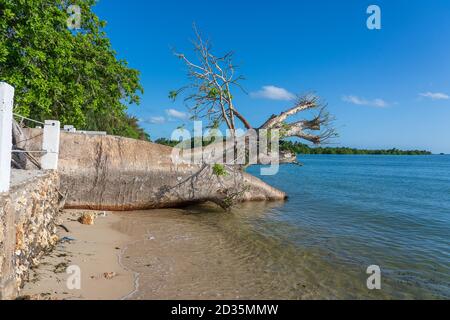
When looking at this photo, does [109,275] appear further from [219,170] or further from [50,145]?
[219,170]

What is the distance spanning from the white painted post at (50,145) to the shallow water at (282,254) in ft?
7.33

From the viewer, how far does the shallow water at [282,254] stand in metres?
4.93

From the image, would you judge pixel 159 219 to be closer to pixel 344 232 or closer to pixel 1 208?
pixel 344 232

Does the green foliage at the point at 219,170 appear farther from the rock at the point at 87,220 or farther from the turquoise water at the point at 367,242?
the rock at the point at 87,220

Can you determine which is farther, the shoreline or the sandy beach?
the sandy beach

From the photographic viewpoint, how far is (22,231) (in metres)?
4.04

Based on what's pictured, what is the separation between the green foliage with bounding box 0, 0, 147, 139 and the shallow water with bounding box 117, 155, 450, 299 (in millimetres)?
6392

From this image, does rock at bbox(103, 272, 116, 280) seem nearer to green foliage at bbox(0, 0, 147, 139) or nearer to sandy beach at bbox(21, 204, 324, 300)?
sandy beach at bbox(21, 204, 324, 300)

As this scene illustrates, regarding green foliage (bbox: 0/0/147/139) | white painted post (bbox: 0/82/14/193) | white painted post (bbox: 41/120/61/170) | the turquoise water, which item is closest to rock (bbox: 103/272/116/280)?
white painted post (bbox: 0/82/14/193)

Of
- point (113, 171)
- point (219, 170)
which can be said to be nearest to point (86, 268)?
point (113, 171)

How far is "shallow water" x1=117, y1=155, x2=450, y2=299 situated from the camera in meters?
4.93

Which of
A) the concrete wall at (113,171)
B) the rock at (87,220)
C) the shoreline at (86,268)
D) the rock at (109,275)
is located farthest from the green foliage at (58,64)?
the rock at (109,275)
